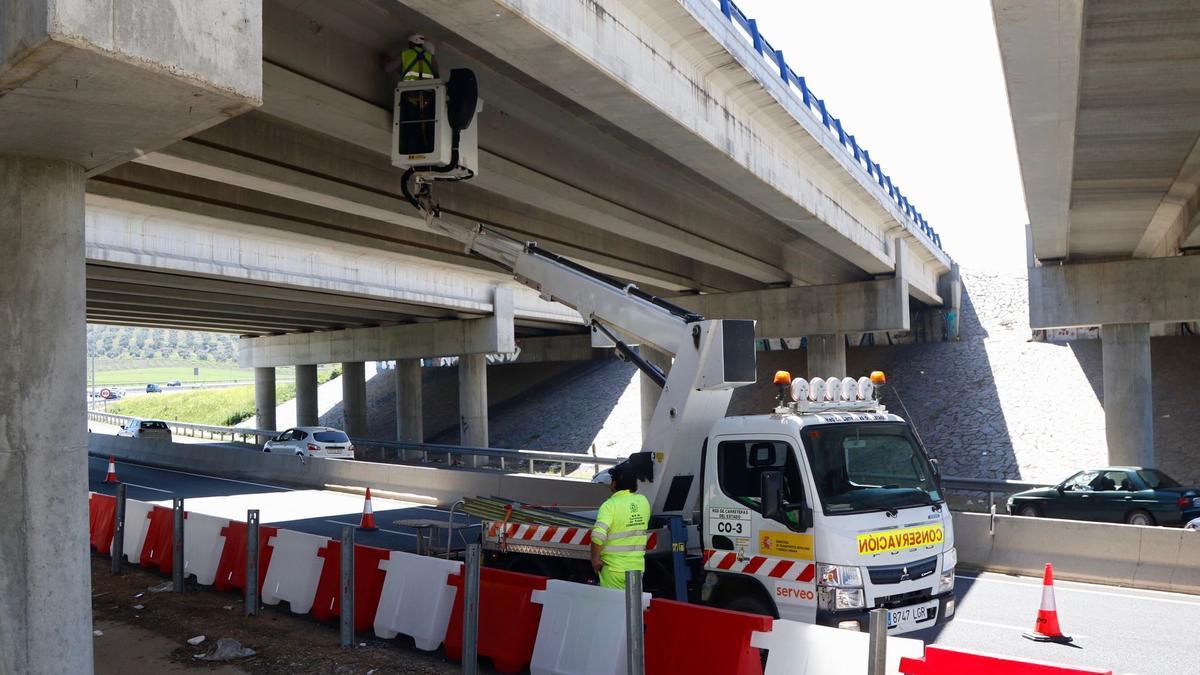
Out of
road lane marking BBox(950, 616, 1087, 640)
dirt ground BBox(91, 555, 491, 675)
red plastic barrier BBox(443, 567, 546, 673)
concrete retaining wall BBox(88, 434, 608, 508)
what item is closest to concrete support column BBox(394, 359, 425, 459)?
concrete retaining wall BBox(88, 434, 608, 508)

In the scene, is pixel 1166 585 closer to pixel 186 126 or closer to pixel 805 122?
pixel 805 122

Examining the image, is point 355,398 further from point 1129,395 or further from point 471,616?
point 471,616

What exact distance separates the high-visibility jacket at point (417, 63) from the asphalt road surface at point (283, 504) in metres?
7.52

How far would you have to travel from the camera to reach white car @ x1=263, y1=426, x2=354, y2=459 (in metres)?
32.5

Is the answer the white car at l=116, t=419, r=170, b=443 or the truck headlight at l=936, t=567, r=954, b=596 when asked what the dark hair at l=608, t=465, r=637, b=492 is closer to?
the truck headlight at l=936, t=567, r=954, b=596

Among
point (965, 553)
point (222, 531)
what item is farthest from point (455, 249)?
point (965, 553)

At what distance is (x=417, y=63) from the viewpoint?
448 inches

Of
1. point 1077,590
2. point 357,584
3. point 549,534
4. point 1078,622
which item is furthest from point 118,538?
point 1077,590

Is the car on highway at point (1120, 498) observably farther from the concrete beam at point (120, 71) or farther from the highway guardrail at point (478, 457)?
the concrete beam at point (120, 71)

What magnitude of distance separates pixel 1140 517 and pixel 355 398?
39.2m

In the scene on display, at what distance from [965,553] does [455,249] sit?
13285 millimetres

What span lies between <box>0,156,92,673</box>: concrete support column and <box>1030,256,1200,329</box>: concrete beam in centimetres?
2528

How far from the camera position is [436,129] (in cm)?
1169

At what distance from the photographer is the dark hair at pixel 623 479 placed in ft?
29.3
